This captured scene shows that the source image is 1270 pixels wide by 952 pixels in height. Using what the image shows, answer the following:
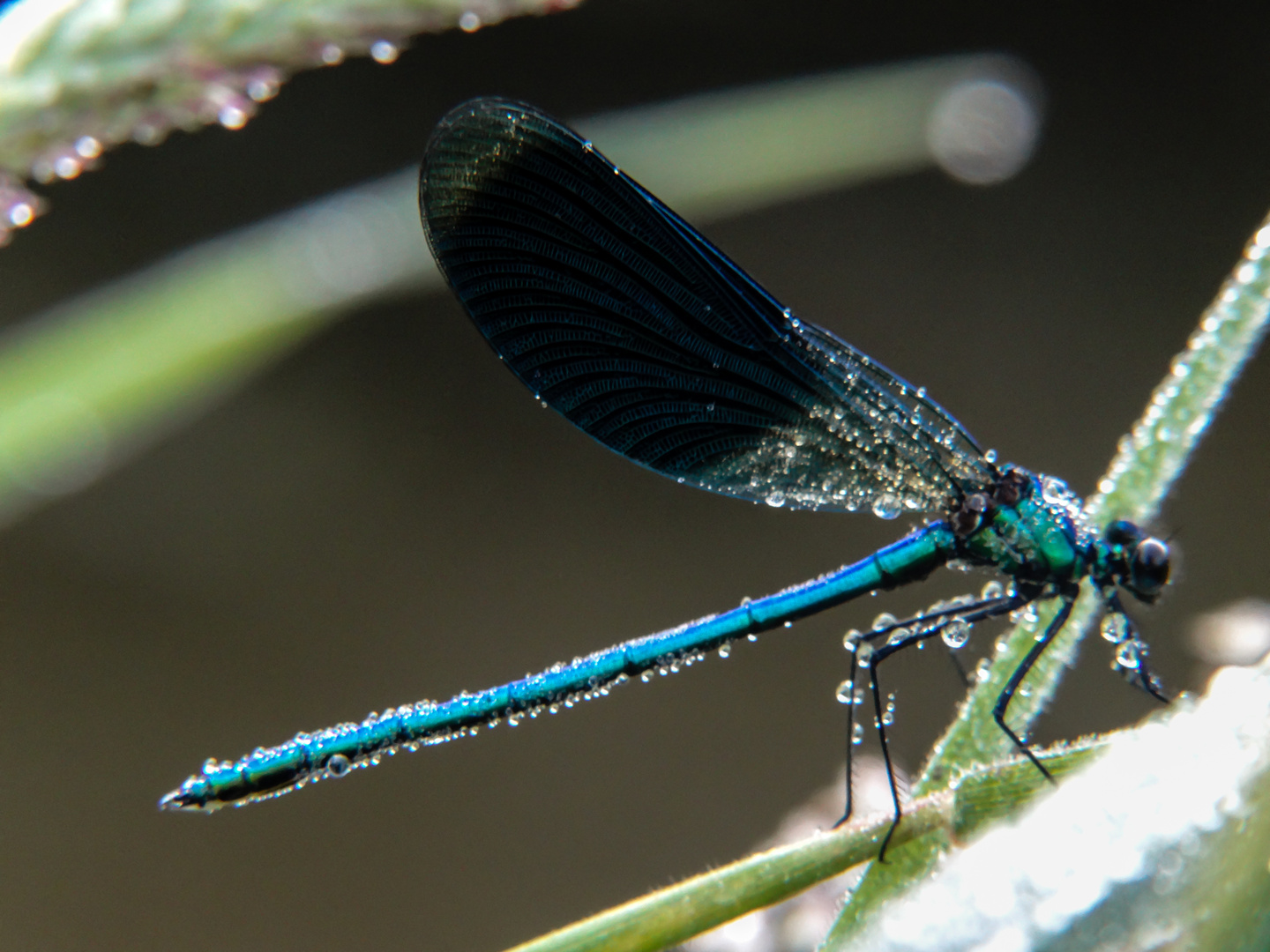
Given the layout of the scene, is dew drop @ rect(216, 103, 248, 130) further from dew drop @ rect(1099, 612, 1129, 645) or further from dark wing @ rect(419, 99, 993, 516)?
dew drop @ rect(1099, 612, 1129, 645)

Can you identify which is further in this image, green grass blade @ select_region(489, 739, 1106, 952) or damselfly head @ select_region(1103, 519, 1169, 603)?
damselfly head @ select_region(1103, 519, 1169, 603)

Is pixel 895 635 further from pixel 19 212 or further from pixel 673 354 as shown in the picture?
pixel 19 212

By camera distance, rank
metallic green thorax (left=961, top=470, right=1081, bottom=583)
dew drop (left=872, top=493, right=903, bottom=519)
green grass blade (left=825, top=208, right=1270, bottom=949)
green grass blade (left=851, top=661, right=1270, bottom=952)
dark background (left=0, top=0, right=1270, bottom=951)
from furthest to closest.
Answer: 1. dark background (left=0, top=0, right=1270, bottom=951)
2. dew drop (left=872, top=493, right=903, bottom=519)
3. metallic green thorax (left=961, top=470, right=1081, bottom=583)
4. green grass blade (left=825, top=208, right=1270, bottom=949)
5. green grass blade (left=851, top=661, right=1270, bottom=952)

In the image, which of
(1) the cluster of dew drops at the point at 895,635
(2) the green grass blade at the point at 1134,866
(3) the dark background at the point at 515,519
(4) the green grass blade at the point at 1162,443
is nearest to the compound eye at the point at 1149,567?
(1) the cluster of dew drops at the point at 895,635

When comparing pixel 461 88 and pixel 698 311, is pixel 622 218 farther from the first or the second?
pixel 461 88

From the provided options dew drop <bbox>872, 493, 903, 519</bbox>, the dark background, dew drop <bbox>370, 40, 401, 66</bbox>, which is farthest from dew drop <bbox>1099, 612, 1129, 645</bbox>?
the dark background

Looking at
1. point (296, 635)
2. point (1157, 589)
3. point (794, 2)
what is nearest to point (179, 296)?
point (1157, 589)
